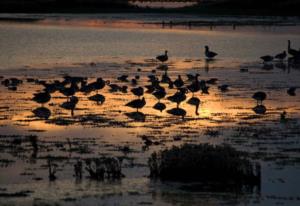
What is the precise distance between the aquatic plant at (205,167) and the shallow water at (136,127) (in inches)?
14.5

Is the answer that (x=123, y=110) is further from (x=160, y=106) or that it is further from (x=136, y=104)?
(x=160, y=106)

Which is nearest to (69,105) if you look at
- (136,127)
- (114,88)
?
(136,127)

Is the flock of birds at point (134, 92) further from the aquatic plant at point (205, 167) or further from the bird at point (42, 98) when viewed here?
the aquatic plant at point (205, 167)

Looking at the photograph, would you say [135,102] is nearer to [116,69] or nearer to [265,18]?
[116,69]

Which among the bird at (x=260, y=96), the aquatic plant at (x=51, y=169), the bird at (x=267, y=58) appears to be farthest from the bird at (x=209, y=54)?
→ the aquatic plant at (x=51, y=169)

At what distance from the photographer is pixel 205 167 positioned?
52.5 feet

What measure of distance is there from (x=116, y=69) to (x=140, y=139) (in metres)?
20.0

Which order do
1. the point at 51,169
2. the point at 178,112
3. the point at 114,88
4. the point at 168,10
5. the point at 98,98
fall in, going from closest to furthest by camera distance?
the point at 51,169 < the point at 178,112 < the point at 98,98 < the point at 114,88 < the point at 168,10

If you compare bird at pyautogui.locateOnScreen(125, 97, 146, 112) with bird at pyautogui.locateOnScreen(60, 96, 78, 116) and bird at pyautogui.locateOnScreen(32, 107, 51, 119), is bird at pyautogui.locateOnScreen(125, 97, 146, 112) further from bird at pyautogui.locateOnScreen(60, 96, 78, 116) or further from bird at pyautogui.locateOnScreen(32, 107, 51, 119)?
bird at pyautogui.locateOnScreen(32, 107, 51, 119)

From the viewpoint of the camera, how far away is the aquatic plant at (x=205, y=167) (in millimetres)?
15836

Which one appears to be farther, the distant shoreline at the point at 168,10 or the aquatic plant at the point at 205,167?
the distant shoreline at the point at 168,10

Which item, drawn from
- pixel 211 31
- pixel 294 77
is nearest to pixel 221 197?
pixel 294 77

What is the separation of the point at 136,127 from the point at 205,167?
6.11 meters

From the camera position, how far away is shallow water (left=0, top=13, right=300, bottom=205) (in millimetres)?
15062
